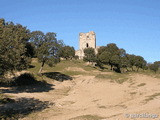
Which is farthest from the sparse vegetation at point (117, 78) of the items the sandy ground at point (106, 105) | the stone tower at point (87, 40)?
the stone tower at point (87, 40)

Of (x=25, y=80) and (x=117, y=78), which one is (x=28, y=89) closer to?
(x=25, y=80)

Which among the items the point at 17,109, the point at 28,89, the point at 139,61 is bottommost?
the point at 17,109

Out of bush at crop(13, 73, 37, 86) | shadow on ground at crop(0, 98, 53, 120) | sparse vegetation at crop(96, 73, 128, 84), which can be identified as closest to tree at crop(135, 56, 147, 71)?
sparse vegetation at crop(96, 73, 128, 84)

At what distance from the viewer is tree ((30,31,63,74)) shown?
145ft

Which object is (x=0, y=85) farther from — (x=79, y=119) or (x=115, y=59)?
(x=115, y=59)

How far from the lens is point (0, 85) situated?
112 ft

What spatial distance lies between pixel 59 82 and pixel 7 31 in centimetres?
2699

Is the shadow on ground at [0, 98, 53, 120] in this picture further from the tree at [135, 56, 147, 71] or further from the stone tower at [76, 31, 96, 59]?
the stone tower at [76, 31, 96, 59]

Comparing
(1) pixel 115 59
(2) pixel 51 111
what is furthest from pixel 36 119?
(1) pixel 115 59

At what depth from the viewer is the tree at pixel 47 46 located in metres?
44.2

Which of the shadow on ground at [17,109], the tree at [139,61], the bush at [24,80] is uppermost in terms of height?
the tree at [139,61]

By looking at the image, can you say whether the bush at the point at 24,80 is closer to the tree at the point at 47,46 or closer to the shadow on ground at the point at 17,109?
the tree at the point at 47,46

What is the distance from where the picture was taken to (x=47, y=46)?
44375 millimetres

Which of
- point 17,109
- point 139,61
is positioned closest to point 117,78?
point 17,109
